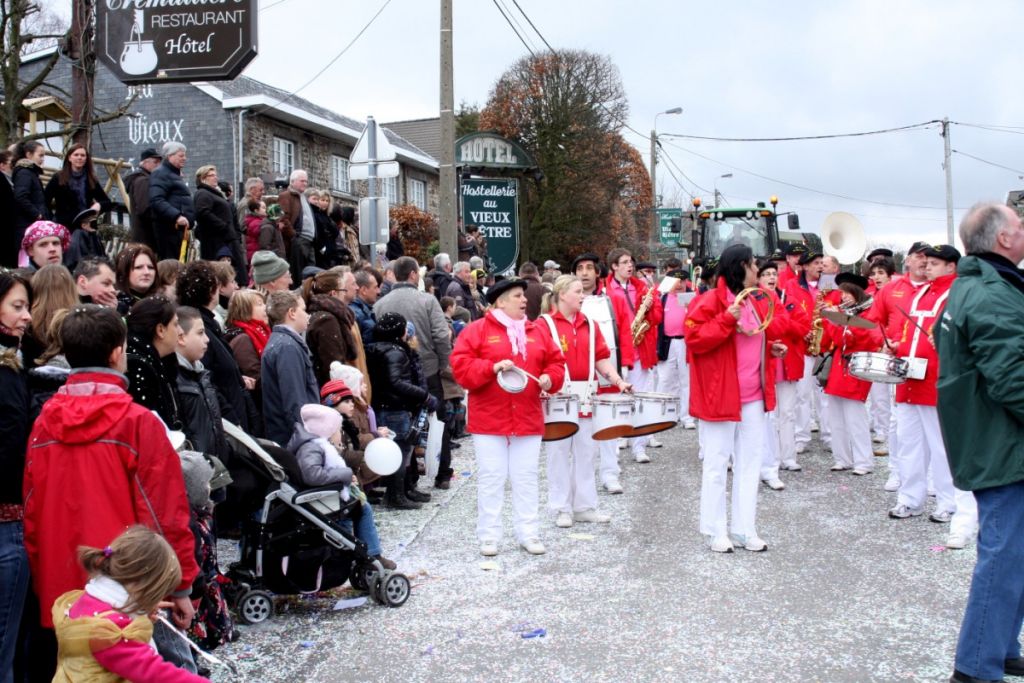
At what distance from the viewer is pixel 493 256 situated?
1850 cm

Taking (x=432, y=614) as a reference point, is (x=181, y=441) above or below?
above

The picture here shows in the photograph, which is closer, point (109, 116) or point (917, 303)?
point (917, 303)

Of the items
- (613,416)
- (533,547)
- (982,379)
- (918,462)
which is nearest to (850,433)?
(918,462)

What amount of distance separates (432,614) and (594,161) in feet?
129

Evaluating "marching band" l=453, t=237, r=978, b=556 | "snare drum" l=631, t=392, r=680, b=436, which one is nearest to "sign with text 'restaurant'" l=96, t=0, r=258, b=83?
"marching band" l=453, t=237, r=978, b=556

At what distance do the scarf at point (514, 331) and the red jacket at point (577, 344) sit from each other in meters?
0.81

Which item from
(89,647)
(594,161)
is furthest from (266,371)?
(594,161)

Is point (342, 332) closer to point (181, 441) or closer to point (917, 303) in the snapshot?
point (181, 441)

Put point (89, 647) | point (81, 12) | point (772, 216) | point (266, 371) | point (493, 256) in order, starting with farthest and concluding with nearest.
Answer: point (772, 216)
point (493, 256)
point (81, 12)
point (266, 371)
point (89, 647)

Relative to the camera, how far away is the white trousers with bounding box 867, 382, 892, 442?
11.4 m

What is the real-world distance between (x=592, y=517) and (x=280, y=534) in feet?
→ 10.4

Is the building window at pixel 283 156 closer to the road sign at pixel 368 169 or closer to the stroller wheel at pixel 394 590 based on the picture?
the road sign at pixel 368 169

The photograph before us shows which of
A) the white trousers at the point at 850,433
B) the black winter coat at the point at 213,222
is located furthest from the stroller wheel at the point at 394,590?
the white trousers at the point at 850,433

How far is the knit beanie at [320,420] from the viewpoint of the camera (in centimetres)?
591
